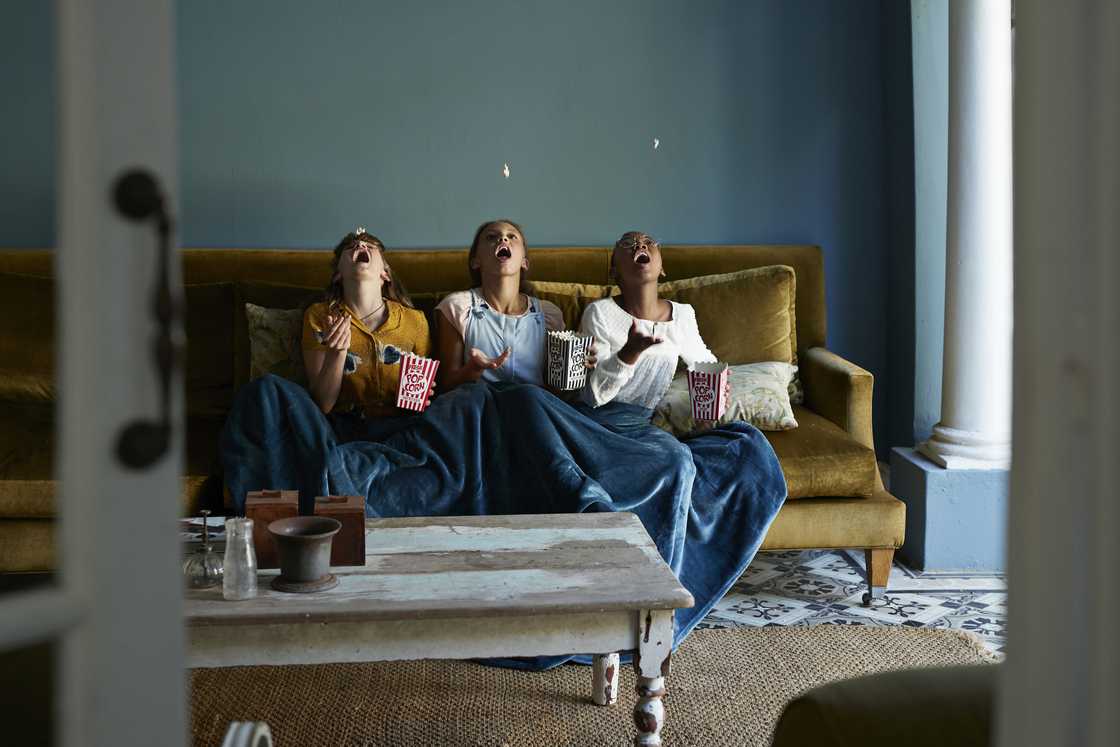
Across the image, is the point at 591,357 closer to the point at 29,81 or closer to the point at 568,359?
the point at 568,359

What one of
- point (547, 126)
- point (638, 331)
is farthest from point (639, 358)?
point (547, 126)

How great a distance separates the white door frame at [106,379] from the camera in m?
0.70

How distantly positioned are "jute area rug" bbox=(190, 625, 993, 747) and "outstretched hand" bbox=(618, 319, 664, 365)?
0.73 metres

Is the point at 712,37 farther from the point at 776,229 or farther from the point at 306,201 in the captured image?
the point at 306,201

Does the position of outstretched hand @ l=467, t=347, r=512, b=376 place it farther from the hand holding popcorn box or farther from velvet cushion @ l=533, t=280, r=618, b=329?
velvet cushion @ l=533, t=280, r=618, b=329

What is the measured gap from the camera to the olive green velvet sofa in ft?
8.29

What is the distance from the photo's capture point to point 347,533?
6.03 ft

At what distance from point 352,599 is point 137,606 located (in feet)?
3.14

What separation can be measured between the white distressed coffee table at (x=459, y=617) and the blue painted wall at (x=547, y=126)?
2133 mm

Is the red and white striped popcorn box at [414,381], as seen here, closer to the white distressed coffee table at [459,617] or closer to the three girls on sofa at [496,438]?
the three girls on sofa at [496,438]

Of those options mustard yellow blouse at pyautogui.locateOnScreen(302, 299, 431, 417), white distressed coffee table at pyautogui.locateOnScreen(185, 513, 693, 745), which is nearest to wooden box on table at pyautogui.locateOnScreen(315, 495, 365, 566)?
white distressed coffee table at pyautogui.locateOnScreen(185, 513, 693, 745)

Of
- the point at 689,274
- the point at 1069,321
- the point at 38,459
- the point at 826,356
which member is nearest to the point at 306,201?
the point at 689,274

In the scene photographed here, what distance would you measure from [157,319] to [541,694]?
165 cm

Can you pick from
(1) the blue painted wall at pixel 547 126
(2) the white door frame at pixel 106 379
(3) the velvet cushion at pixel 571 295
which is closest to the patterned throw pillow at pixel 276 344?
(1) the blue painted wall at pixel 547 126
